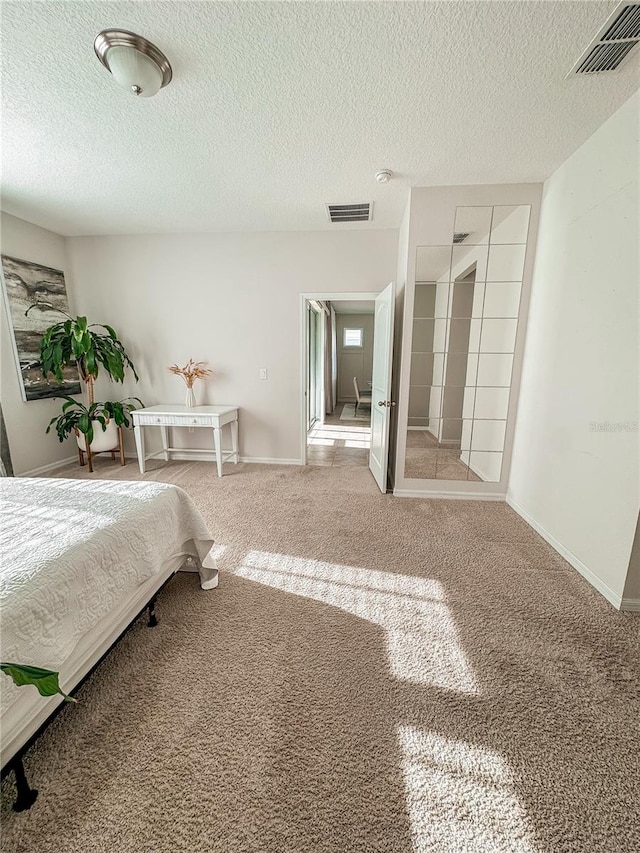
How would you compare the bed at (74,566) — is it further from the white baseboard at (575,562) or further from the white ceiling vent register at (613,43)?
the white ceiling vent register at (613,43)

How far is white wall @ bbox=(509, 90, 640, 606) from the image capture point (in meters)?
1.67

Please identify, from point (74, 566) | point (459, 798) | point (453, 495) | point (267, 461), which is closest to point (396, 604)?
point (459, 798)

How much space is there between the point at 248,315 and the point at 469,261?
2.35 m

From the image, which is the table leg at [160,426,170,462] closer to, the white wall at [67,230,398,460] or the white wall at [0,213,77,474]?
the white wall at [67,230,398,460]

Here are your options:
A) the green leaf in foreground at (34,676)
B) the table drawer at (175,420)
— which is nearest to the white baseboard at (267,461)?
Result: the table drawer at (175,420)

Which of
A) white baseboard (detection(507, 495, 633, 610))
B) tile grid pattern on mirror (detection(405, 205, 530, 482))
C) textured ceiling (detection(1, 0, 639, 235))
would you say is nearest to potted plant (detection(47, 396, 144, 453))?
textured ceiling (detection(1, 0, 639, 235))

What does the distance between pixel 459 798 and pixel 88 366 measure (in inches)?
161

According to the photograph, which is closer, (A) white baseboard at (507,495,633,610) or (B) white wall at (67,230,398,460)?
(A) white baseboard at (507,495,633,610)

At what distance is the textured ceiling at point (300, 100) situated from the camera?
4.33 ft

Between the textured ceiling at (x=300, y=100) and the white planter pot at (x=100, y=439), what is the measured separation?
225 centimetres

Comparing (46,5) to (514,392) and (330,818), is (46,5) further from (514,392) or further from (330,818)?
(514,392)

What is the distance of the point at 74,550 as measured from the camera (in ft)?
3.58

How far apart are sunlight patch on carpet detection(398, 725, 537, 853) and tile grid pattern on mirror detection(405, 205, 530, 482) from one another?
2.18 metres

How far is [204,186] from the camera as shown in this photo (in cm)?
261
